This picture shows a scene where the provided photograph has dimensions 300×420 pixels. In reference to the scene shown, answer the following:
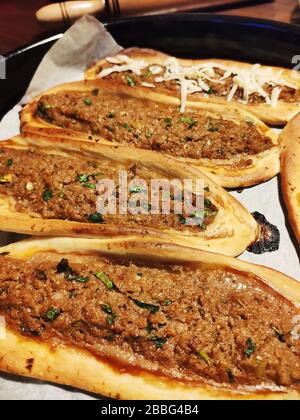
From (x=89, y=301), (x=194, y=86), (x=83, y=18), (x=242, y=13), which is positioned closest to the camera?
(x=89, y=301)

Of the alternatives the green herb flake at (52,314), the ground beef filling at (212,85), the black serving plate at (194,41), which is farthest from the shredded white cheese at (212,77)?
the green herb flake at (52,314)

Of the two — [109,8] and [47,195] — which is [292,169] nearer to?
[47,195]

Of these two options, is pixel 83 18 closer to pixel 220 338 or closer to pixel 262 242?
pixel 262 242

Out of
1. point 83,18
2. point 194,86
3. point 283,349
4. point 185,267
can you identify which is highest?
point 83,18

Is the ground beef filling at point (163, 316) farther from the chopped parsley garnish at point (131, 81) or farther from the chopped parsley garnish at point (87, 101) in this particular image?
the chopped parsley garnish at point (131, 81)

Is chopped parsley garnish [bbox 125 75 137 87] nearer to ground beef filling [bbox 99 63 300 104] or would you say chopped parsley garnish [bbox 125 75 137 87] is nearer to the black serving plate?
ground beef filling [bbox 99 63 300 104]

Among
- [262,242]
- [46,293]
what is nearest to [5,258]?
[46,293]
